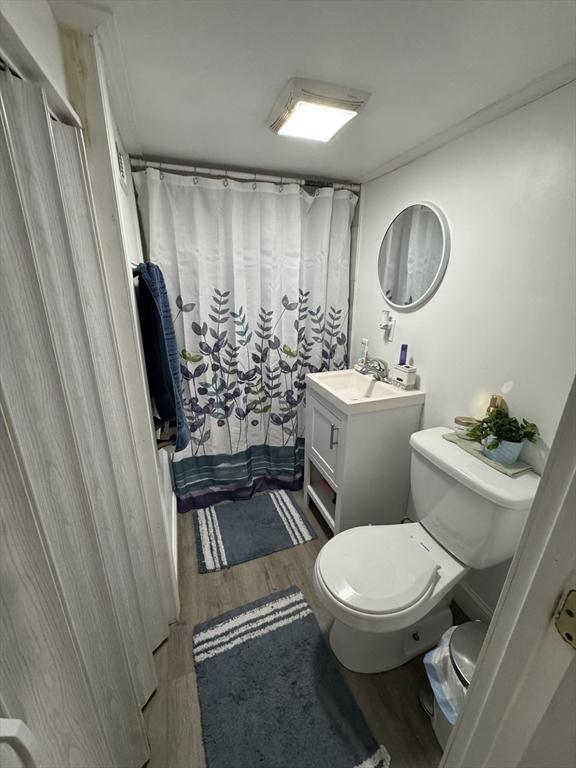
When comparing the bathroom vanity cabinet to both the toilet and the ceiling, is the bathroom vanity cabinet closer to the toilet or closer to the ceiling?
the toilet

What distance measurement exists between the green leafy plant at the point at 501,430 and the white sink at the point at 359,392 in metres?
0.39

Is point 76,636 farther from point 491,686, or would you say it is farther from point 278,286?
point 278,286

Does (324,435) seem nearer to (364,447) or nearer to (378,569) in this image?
(364,447)

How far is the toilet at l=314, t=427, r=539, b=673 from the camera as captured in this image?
3.45ft

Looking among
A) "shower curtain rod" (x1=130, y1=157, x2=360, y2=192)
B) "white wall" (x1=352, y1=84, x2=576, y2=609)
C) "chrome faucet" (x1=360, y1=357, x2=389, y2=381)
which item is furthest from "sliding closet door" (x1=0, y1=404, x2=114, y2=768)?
"chrome faucet" (x1=360, y1=357, x2=389, y2=381)

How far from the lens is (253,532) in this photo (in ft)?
6.35

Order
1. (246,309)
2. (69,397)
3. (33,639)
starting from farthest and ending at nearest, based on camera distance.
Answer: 1. (246,309)
2. (69,397)
3. (33,639)

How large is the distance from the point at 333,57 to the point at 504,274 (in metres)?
0.96

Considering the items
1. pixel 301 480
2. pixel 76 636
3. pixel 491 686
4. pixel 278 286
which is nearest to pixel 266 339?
pixel 278 286

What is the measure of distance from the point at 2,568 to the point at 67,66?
1.21 metres

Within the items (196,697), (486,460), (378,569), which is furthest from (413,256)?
(196,697)

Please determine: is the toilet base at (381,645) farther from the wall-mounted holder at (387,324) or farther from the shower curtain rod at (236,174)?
the shower curtain rod at (236,174)

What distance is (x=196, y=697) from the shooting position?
1.17 meters

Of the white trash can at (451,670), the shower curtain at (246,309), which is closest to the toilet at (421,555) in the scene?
the white trash can at (451,670)
